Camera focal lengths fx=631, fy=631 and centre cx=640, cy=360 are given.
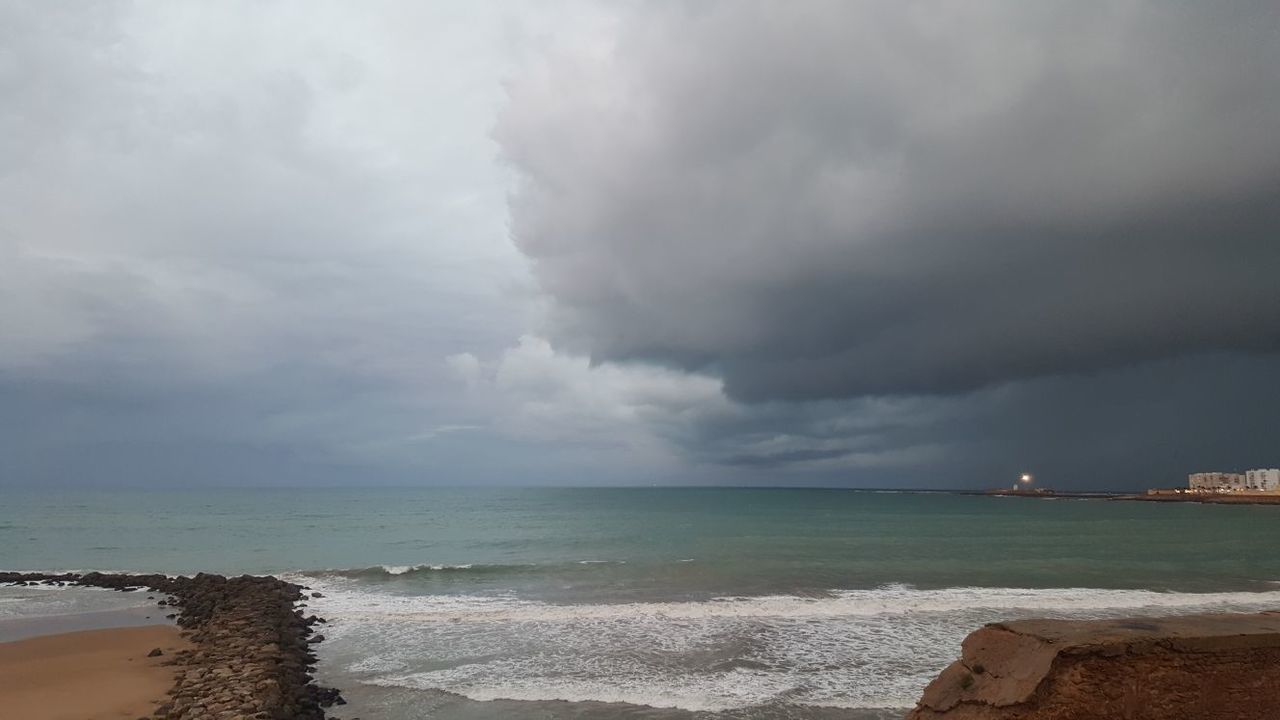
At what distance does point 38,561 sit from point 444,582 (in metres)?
29.4

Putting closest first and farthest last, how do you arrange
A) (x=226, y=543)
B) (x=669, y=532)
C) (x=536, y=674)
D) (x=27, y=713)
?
(x=27, y=713), (x=536, y=674), (x=226, y=543), (x=669, y=532)

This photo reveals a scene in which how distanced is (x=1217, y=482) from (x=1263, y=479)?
479 inches

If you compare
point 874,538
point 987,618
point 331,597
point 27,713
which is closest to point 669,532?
point 874,538

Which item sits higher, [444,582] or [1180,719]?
[1180,719]

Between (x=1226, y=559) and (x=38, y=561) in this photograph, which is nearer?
(x=1226, y=559)

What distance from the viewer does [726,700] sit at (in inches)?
487

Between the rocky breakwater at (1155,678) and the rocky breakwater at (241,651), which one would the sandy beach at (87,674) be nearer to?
the rocky breakwater at (241,651)

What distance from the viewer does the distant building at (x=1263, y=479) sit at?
127 meters

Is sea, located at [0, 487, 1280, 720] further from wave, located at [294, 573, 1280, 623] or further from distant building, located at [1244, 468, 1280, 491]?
distant building, located at [1244, 468, 1280, 491]

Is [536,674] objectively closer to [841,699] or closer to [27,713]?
[841,699]

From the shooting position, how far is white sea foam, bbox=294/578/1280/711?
43.2 feet

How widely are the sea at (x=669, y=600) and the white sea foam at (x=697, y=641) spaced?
0.27 feet

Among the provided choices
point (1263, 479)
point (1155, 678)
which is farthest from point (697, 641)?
point (1263, 479)

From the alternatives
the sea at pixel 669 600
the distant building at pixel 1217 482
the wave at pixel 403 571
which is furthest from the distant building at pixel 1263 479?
the wave at pixel 403 571
